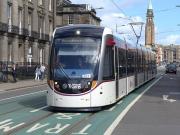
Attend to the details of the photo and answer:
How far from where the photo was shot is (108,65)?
19.7m

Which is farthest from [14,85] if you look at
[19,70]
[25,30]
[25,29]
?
[25,29]

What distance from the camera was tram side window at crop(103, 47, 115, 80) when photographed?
19297mm

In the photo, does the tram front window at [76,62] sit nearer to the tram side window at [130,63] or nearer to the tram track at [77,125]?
the tram track at [77,125]

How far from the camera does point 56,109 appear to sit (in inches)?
742

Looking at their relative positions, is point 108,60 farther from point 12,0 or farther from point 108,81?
point 12,0

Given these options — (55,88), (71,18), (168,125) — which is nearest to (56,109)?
(55,88)

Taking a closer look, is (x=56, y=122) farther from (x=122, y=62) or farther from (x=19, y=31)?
(x=19, y=31)

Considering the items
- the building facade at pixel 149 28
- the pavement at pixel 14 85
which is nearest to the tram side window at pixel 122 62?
the pavement at pixel 14 85

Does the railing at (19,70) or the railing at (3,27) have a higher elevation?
the railing at (3,27)

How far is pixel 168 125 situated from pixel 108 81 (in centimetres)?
482

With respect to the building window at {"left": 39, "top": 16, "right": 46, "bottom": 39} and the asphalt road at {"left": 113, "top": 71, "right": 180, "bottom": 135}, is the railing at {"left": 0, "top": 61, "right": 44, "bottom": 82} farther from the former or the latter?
the asphalt road at {"left": 113, "top": 71, "right": 180, "bottom": 135}

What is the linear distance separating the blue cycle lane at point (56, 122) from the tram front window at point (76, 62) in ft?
3.43

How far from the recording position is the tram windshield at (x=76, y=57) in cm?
1852

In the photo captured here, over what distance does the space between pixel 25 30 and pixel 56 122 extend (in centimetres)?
4807
